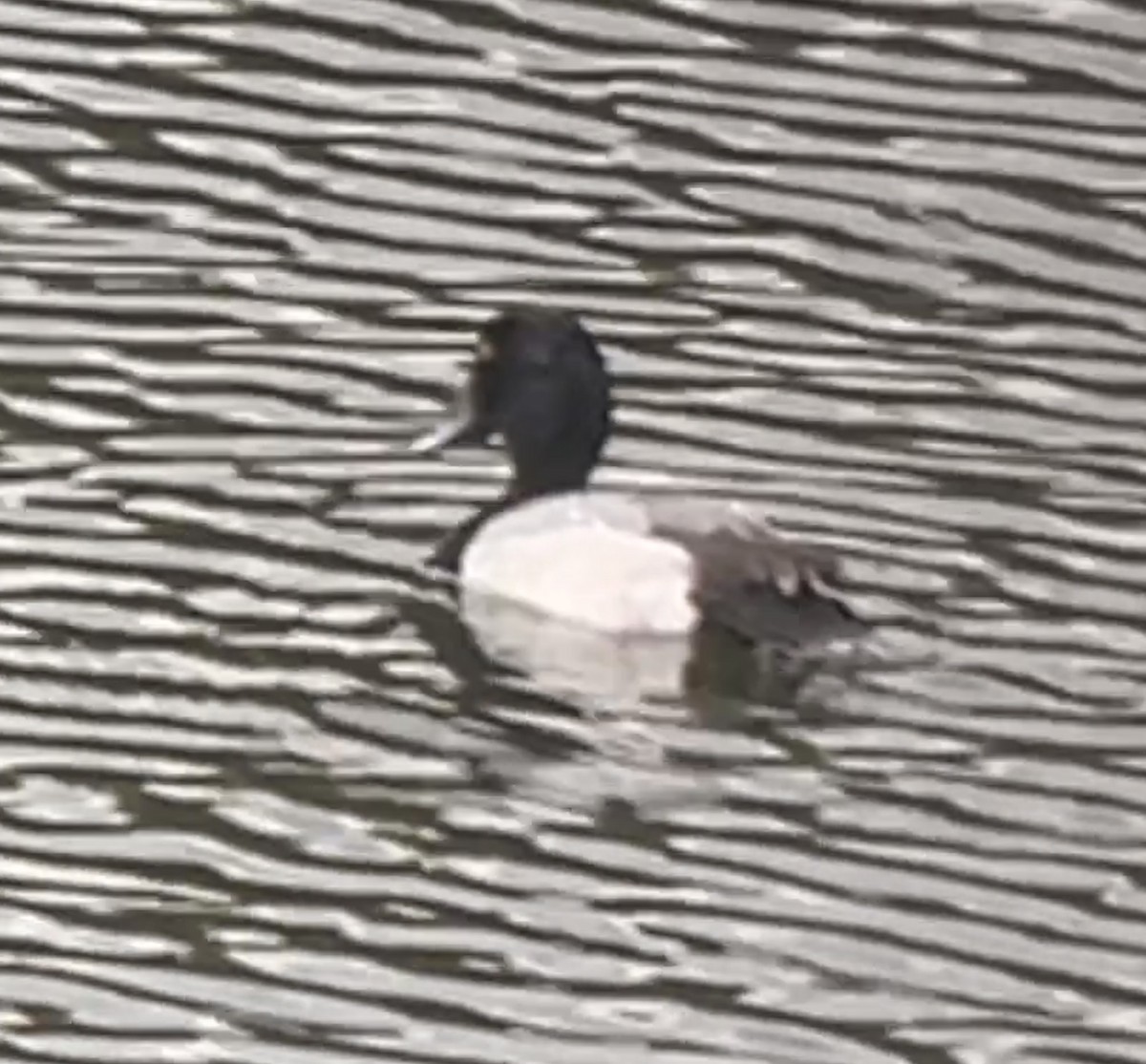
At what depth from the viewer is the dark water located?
12.6 meters

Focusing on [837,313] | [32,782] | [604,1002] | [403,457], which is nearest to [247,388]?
[403,457]

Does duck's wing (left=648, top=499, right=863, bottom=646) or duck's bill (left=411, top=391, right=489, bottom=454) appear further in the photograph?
duck's bill (left=411, top=391, right=489, bottom=454)

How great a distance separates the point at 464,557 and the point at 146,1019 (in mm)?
3354

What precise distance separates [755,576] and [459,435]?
46.8 inches

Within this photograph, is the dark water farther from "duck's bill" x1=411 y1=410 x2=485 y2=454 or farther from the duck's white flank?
the duck's white flank

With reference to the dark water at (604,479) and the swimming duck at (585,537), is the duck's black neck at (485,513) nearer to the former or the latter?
the swimming duck at (585,537)

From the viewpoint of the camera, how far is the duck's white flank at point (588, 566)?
1523 cm

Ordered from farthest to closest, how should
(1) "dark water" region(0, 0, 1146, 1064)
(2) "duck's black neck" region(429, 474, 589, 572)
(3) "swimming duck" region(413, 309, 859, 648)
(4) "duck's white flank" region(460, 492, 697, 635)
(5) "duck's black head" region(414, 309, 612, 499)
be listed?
1. (5) "duck's black head" region(414, 309, 612, 499)
2. (2) "duck's black neck" region(429, 474, 589, 572)
3. (4) "duck's white flank" region(460, 492, 697, 635)
4. (3) "swimming duck" region(413, 309, 859, 648)
5. (1) "dark water" region(0, 0, 1146, 1064)

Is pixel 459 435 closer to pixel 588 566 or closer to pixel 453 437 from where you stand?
pixel 453 437

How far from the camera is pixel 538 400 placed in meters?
16.0

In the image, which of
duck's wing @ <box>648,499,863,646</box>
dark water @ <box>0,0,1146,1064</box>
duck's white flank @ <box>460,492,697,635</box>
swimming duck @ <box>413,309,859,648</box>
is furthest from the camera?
duck's white flank @ <box>460,492,697,635</box>

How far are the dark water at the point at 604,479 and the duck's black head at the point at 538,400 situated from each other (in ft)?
0.71

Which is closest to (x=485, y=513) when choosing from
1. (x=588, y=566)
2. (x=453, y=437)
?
(x=453, y=437)

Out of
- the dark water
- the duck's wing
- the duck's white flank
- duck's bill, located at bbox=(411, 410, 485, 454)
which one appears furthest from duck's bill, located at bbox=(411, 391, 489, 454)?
the duck's wing
